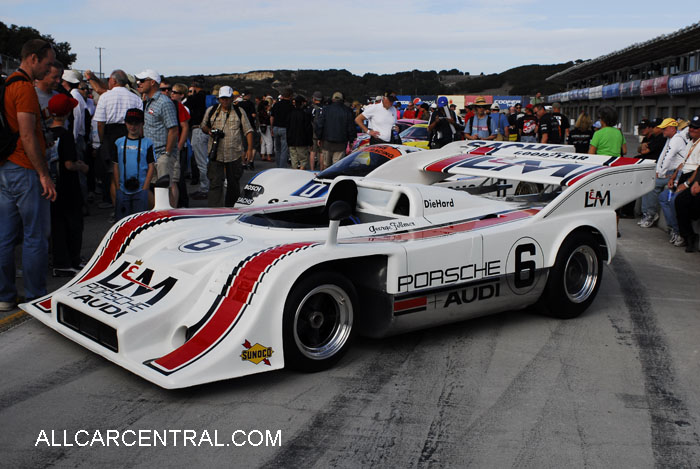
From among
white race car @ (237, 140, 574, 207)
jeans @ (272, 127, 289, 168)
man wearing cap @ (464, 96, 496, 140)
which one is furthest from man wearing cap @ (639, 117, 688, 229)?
jeans @ (272, 127, 289, 168)

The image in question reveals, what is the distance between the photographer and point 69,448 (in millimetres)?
3559

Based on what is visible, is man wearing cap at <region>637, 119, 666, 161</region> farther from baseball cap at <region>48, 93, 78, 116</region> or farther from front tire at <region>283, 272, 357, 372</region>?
baseball cap at <region>48, 93, 78, 116</region>

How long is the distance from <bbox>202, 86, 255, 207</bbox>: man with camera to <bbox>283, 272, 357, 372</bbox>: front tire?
5855 millimetres

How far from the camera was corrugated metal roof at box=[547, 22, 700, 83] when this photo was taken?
117 ft

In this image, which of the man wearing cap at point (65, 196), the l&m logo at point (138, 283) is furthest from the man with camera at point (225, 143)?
the l&m logo at point (138, 283)

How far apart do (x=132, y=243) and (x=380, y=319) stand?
1918mm

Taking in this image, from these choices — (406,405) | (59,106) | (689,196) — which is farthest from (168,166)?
(689,196)

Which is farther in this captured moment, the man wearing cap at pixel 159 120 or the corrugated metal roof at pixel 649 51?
the corrugated metal roof at pixel 649 51

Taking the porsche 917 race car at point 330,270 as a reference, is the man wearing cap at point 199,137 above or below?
above

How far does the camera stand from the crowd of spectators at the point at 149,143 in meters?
5.75

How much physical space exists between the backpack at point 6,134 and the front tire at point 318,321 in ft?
8.71

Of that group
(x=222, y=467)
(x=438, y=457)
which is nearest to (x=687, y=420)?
(x=438, y=457)

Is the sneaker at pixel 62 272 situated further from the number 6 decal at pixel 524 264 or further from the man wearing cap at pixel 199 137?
the man wearing cap at pixel 199 137

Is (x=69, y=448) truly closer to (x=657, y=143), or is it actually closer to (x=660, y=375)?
(x=660, y=375)
